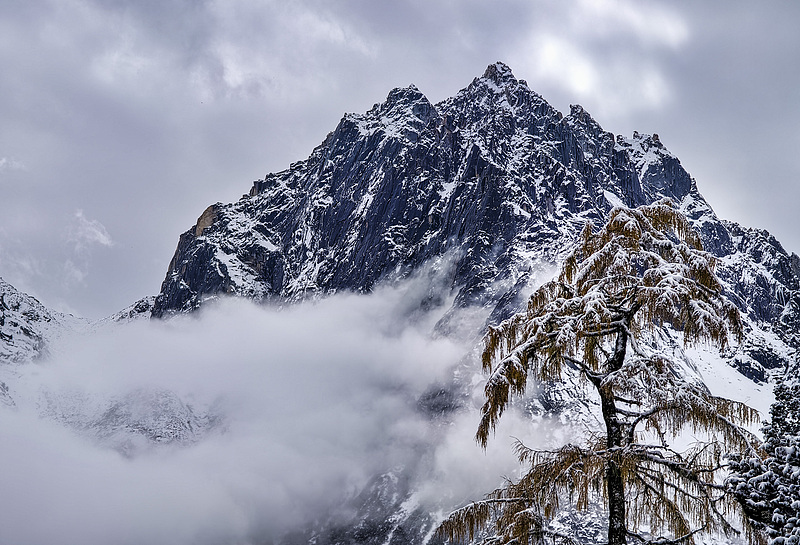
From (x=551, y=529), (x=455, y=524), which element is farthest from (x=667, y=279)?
(x=455, y=524)

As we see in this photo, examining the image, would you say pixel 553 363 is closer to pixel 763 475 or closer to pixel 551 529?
pixel 551 529

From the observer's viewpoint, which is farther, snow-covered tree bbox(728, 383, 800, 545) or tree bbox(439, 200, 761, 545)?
tree bbox(439, 200, 761, 545)

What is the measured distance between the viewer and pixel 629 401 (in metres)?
6.73

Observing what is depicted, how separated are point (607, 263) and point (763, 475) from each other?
8.71ft

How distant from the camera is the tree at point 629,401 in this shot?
21.1 ft

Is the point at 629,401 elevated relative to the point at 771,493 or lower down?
elevated

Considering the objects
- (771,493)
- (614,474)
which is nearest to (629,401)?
(614,474)

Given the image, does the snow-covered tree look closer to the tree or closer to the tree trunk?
the tree

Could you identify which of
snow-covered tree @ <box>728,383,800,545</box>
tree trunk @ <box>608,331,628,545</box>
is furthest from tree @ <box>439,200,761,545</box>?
snow-covered tree @ <box>728,383,800,545</box>

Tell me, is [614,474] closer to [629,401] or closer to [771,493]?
[629,401]

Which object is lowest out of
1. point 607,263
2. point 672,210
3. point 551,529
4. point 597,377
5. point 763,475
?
point 551,529

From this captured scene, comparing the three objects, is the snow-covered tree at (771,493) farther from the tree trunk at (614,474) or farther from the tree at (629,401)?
the tree trunk at (614,474)

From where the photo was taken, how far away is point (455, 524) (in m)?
7.10

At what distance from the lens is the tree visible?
6426mm
